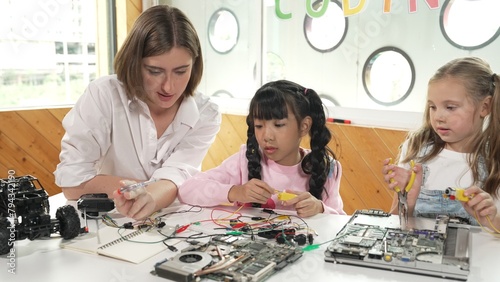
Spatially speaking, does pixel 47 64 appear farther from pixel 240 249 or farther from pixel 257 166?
pixel 240 249

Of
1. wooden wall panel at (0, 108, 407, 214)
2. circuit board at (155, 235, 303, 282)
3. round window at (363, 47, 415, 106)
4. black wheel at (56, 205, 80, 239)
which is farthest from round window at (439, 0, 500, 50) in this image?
black wheel at (56, 205, 80, 239)

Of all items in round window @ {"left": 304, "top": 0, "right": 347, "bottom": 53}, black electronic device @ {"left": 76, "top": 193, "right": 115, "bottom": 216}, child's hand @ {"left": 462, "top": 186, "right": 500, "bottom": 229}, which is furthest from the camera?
round window @ {"left": 304, "top": 0, "right": 347, "bottom": 53}

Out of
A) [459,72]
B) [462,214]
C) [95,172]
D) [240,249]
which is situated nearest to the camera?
[240,249]

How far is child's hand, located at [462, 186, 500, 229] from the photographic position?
116 cm

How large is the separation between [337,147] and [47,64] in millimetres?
1972

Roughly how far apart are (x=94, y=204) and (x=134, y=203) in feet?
0.36

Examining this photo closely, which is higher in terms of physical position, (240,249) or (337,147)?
(240,249)

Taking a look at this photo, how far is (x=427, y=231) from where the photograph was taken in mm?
1127

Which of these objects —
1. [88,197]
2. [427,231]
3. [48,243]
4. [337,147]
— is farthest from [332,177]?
[337,147]

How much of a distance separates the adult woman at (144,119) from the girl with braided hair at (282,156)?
0.42 ft

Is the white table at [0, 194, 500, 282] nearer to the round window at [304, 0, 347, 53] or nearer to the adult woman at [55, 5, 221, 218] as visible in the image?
the adult woman at [55, 5, 221, 218]

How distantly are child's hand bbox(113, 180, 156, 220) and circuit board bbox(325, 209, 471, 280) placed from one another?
51cm

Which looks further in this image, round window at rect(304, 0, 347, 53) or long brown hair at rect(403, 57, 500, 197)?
round window at rect(304, 0, 347, 53)

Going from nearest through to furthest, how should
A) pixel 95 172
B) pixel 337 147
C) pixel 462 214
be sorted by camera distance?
pixel 462 214, pixel 95 172, pixel 337 147
